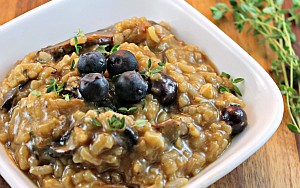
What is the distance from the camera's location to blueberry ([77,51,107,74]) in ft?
10.6

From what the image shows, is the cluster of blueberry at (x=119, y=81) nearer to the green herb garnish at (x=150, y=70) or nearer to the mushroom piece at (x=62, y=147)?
the green herb garnish at (x=150, y=70)

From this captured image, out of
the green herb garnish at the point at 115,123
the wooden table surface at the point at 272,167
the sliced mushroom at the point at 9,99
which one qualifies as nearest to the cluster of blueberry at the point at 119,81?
the green herb garnish at the point at 115,123

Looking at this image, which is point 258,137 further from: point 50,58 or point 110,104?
point 50,58

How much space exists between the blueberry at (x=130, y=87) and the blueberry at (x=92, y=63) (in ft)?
0.48

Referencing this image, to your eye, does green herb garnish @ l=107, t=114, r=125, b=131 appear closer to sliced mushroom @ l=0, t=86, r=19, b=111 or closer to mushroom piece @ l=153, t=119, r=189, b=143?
mushroom piece @ l=153, t=119, r=189, b=143

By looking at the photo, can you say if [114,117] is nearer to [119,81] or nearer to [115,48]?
[119,81]

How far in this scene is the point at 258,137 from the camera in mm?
3299

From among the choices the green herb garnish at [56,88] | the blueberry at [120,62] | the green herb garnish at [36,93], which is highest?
the blueberry at [120,62]

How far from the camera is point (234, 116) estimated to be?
339 centimetres

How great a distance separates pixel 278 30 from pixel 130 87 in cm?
202

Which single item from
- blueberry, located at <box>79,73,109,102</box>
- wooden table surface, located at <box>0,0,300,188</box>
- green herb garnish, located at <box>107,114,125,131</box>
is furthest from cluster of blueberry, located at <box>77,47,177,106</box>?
wooden table surface, located at <box>0,0,300,188</box>

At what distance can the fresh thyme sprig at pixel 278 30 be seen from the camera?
14.1ft

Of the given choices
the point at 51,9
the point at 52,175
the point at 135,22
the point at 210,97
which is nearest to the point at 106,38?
the point at 135,22

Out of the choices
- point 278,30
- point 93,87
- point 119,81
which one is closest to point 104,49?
point 119,81
